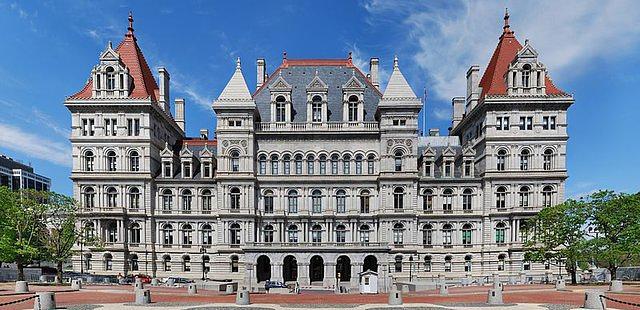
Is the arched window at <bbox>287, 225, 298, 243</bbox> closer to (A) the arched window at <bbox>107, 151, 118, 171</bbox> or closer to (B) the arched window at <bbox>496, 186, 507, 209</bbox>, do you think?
(A) the arched window at <bbox>107, 151, 118, 171</bbox>

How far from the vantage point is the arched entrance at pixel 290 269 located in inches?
2111

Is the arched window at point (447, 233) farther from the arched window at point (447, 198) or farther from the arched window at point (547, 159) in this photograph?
the arched window at point (547, 159)

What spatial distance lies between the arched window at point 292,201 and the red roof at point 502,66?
28.7m

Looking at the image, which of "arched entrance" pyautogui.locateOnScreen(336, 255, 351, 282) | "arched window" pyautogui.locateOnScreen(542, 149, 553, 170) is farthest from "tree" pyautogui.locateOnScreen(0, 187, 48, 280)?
"arched window" pyautogui.locateOnScreen(542, 149, 553, 170)

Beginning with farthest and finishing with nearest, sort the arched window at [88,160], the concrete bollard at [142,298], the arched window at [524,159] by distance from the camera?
the arched window at [88,160]
the arched window at [524,159]
the concrete bollard at [142,298]

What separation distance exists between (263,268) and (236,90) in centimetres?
2353

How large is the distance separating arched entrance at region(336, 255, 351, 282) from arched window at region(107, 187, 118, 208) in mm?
29754

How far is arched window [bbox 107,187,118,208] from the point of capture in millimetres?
53750

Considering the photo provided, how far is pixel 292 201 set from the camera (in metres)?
55.7

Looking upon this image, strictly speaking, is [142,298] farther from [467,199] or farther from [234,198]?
[467,199]

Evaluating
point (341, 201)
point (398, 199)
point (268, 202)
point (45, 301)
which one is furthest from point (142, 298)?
point (398, 199)

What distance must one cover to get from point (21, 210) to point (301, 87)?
3675 cm

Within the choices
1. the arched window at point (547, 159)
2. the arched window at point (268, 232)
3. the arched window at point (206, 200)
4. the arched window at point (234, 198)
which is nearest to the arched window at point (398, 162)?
the arched window at point (547, 159)

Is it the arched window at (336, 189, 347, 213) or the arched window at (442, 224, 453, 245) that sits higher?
the arched window at (336, 189, 347, 213)
